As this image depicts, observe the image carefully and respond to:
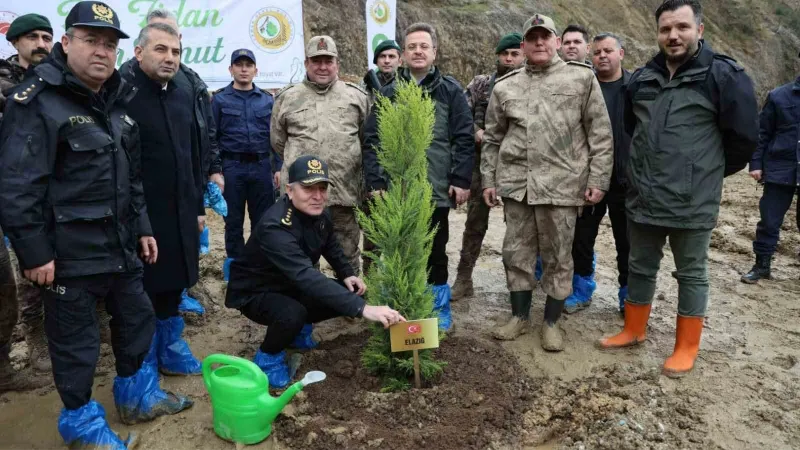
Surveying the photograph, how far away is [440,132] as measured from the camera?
448 centimetres

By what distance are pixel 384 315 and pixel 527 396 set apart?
44.1 inches

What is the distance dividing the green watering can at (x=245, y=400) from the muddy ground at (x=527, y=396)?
0.11 metres

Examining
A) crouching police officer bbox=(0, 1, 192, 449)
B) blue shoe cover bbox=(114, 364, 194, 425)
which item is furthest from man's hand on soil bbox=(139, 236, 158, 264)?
blue shoe cover bbox=(114, 364, 194, 425)

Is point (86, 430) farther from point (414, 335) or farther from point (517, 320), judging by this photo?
point (517, 320)

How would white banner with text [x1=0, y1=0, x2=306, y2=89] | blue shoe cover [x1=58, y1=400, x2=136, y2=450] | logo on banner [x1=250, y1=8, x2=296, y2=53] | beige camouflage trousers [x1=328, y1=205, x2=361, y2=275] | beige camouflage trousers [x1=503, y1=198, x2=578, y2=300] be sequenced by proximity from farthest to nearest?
logo on banner [x1=250, y1=8, x2=296, y2=53]
white banner with text [x1=0, y1=0, x2=306, y2=89]
beige camouflage trousers [x1=328, y1=205, x2=361, y2=275]
beige camouflage trousers [x1=503, y1=198, x2=578, y2=300]
blue shoe cover [x1=58, y1=400, x2=136, y2=450]

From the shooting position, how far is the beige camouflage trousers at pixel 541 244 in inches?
163

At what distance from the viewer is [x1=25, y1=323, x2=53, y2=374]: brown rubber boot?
404 centimetres

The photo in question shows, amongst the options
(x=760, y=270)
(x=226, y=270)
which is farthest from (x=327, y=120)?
(x=760, y=270)

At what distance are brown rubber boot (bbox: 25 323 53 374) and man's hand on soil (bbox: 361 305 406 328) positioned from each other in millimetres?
2653

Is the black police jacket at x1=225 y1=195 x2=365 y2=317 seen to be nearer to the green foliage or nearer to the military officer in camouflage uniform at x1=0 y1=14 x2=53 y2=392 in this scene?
the green foliage

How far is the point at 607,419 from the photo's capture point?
3.12 m

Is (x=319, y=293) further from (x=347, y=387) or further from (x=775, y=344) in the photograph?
(x=775, y=344)

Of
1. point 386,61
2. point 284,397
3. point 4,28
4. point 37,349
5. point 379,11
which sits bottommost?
point 37,349

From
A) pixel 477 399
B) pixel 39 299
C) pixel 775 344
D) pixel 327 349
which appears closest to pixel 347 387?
pixel 327 349
